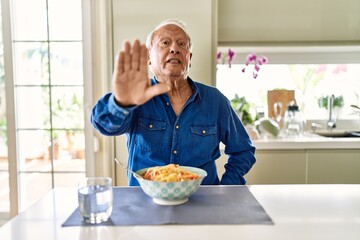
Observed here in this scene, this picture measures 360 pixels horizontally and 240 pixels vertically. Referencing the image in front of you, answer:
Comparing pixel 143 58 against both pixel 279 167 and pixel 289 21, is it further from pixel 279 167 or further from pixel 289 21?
pixel 289 21

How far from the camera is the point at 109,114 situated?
1.15 meters

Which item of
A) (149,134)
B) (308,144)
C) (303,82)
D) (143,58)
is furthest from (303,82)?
(143,58)

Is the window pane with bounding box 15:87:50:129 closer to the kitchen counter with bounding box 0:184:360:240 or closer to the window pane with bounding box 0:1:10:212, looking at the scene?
the window pane with bounding box 0:1:10:212

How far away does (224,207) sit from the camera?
3.22ft

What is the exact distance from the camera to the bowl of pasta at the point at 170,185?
962 mm

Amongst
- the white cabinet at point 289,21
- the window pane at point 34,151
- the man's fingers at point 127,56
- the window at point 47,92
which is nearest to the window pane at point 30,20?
the window at point 47,92

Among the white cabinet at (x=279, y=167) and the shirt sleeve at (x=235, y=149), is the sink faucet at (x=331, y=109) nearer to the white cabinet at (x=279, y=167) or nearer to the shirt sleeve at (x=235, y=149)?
the white cabinet at (x=279, y=167)

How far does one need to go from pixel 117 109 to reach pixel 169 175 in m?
0.27

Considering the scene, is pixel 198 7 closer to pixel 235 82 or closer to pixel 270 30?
pixel 270 30

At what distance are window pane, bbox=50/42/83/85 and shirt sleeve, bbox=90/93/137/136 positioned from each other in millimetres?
1291

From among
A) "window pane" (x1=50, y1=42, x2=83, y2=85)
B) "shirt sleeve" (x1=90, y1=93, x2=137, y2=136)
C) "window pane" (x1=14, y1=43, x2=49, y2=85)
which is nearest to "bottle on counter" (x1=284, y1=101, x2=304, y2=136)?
"window pane" (x1=50, y1=42, x2=83, y2=85)

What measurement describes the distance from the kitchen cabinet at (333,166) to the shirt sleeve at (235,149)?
1.01 m

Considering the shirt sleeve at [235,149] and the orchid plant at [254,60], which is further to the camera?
the orchid plant at [254,60]

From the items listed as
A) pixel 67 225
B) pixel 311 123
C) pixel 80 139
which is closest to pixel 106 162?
pixel 80 139
